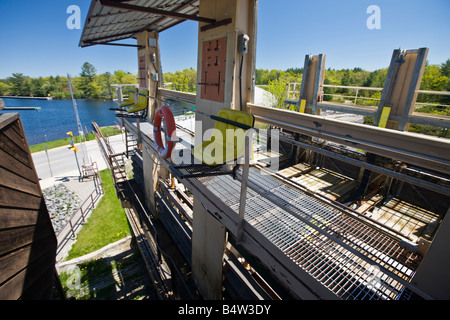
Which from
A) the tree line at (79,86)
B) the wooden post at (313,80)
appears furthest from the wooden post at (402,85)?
the tree line at (79,86)

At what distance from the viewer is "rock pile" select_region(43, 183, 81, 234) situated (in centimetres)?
958

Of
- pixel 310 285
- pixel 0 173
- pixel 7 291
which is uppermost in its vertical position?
pixel 0 173

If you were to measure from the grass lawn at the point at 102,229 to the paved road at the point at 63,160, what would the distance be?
4.99 meters

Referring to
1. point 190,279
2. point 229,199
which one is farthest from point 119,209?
point 229,199

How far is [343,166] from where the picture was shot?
4641 mm

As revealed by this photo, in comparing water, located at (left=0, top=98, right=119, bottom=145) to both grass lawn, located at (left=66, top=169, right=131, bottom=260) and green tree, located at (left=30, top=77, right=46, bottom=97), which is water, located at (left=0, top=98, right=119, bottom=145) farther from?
grass lawn, located at (left=66, top=169, right=131, bottom=260)

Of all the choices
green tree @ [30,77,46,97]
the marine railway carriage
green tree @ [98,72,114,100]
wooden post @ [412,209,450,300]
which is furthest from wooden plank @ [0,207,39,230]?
green tree @ [30,77,46,97]

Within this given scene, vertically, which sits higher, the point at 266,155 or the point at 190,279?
the point at 266,155

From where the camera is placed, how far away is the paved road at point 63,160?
1395 centimetres

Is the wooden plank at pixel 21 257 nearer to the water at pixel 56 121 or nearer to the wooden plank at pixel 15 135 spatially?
the wooden plank at pixel 15 135

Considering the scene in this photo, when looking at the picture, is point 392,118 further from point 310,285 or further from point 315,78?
point 310,285

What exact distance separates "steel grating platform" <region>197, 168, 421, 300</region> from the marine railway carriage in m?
0.01

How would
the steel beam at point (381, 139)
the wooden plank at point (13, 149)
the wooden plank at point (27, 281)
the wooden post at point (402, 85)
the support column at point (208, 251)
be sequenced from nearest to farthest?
1. the steel beam at point (381, 139)
2. the wooden plank at point (27, 281)
3. the wooden plank at point (13, 149)
4. the support column at point (208, 251)
5. the wooden post at point (402, 85)

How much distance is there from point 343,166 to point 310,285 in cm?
383
